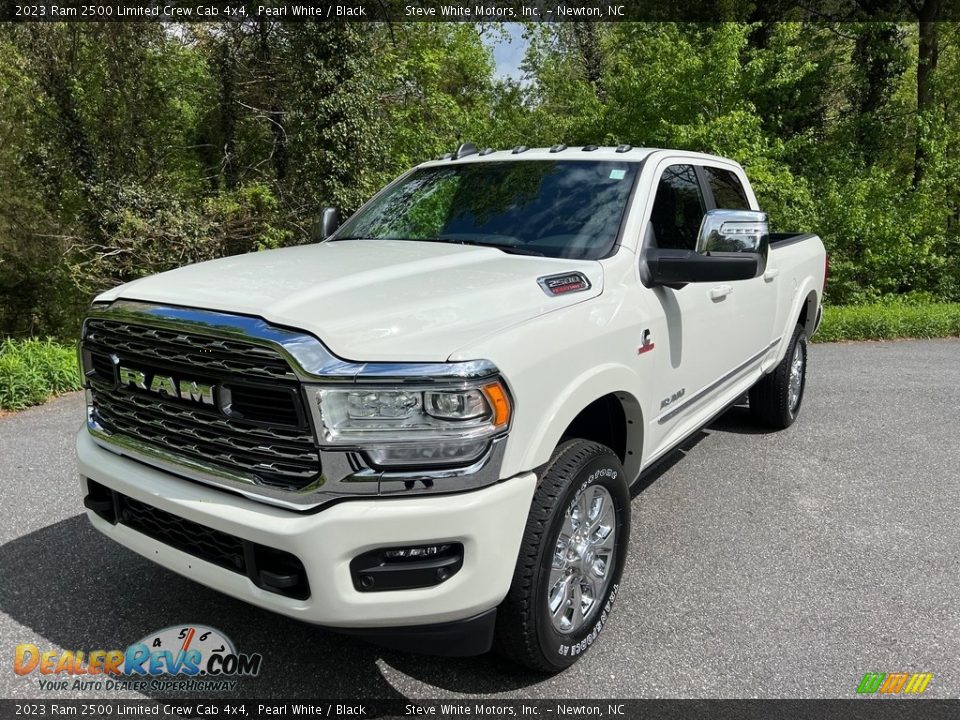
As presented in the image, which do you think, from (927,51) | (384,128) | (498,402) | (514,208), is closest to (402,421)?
(498,402)

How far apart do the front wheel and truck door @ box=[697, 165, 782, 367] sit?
5.35 feet

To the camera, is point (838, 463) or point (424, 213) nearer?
point (424, 213)

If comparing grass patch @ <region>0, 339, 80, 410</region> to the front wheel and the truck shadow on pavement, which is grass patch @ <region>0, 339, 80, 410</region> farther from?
the front wheel

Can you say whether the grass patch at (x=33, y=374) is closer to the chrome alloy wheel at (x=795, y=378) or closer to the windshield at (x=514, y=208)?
the windshield at (x=514, y=208)

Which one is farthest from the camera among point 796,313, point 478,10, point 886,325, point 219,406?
point 478,10

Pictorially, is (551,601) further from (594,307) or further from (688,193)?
(688,193)

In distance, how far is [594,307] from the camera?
272 cm

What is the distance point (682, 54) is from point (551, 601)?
11.1m

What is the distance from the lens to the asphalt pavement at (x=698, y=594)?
8.63 ft

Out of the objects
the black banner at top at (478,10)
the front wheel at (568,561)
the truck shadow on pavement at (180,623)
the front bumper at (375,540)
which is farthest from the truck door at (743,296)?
the black banner at top at (478,10)

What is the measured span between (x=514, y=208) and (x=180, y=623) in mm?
2403

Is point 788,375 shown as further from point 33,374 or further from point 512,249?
point 33,374

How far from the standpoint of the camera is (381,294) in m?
2.43

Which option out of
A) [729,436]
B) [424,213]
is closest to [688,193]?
[424,213]
